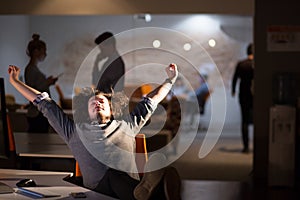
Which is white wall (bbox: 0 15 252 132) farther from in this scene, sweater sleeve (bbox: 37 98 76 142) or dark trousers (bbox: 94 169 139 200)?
dark trousers (bbox: 94 169 139 200)

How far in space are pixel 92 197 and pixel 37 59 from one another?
4330 millimetres

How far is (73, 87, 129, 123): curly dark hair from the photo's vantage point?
3.57m

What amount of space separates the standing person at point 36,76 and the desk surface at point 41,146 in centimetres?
136

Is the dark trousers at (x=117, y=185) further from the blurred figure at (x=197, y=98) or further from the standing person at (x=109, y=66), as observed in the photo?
the blurred figure at (x=197, y=98)

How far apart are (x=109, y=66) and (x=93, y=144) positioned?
3.48 m

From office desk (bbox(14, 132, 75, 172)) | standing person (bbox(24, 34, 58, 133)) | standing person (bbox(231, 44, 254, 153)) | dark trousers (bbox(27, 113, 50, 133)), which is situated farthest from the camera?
standing person (bbox(231, 44, 254, 153))

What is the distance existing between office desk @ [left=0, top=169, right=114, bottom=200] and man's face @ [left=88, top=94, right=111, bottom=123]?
1.34 feet

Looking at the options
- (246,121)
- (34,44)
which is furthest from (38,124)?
(246,121)

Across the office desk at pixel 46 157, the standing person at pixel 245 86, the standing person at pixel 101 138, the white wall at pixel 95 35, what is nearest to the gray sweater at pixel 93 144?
the standing person at pixel 101 138

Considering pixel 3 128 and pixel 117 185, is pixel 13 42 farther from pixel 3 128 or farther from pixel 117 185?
pixel 117 185

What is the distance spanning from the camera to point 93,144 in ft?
11.3

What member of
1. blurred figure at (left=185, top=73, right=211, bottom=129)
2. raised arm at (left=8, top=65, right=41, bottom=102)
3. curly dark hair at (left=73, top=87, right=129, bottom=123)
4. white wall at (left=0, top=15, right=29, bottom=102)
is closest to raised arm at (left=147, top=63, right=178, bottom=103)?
curly dark hair at (left=73, top=87, right=129, bottom=123)

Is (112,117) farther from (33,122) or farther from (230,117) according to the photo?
(230,117)

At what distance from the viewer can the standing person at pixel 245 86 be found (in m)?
7.60
